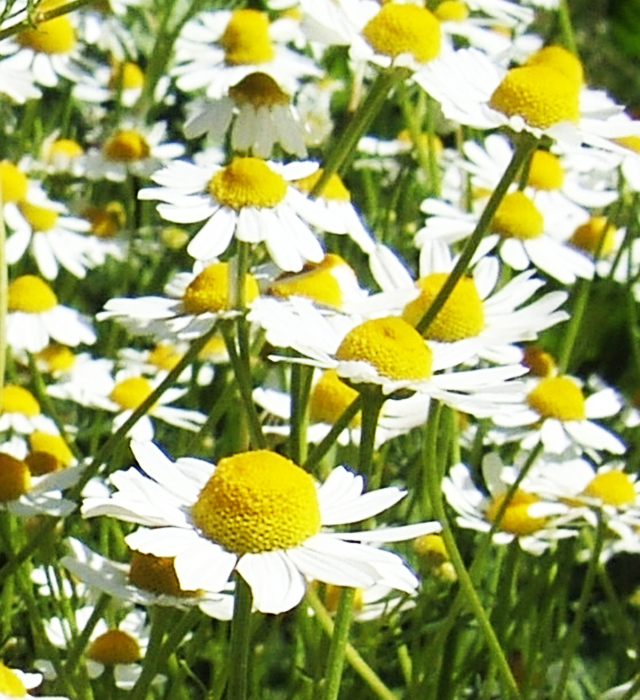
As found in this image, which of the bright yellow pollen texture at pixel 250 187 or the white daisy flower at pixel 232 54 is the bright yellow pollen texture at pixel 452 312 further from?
the white daisy flower at pixel 232 54

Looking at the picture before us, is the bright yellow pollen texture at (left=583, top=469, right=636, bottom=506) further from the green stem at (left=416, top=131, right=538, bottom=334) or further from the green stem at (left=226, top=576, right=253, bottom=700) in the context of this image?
the green stem at (left=226, top=576, right=253, bottom=700)

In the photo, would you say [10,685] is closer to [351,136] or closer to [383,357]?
[383,357]

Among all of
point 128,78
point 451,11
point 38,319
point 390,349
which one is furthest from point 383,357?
point 128,78

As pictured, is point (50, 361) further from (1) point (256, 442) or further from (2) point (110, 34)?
(1) point (256, 442)

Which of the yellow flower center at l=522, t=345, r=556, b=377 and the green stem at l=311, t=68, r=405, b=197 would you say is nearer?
the green stem at l=311, t=68, r=405, b=197

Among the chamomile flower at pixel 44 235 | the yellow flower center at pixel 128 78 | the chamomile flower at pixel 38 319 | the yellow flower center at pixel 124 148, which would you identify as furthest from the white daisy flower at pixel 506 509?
the yellow flower center at pixel 128 78

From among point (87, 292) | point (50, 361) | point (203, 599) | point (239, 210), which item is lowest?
point (87, 292)

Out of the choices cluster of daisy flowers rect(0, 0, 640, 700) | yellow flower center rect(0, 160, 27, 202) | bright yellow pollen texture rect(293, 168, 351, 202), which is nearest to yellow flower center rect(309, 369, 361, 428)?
cluster of daisy flowers rect(0, 0, 640, 700)

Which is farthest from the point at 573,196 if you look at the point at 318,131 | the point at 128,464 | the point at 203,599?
the point at 203,599
